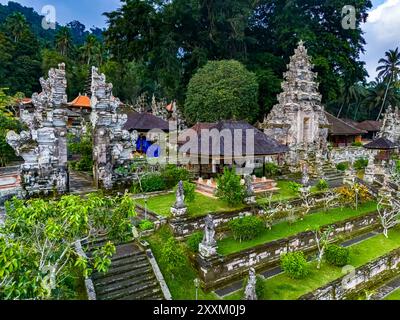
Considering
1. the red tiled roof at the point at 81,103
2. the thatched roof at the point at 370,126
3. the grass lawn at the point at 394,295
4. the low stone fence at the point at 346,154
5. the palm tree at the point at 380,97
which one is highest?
the palm tree at the point at 380,97

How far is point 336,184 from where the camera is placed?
782 inches

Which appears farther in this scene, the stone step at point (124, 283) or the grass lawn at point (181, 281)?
the grass lawn at point (181, 281)

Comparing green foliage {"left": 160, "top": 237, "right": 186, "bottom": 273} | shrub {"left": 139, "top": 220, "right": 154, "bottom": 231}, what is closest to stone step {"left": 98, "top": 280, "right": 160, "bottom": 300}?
green foliage {"left": 160, "top": 237, "right": 186, "bottom": 273}

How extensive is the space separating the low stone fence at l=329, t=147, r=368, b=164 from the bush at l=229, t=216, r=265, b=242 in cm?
1478

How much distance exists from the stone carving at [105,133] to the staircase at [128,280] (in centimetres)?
533

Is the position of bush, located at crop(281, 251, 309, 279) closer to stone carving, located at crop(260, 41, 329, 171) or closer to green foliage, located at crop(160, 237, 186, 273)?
green foliage, located at crop(160, 237, 186, 273)

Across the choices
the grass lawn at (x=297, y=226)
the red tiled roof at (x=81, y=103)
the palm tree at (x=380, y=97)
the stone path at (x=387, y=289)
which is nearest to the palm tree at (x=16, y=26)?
the red tiled roof at (x=81, y=103)

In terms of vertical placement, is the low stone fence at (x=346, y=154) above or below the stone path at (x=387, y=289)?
above

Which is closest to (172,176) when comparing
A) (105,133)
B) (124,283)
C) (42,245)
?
(105,133)

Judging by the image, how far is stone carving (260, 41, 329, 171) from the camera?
2295 centimetres

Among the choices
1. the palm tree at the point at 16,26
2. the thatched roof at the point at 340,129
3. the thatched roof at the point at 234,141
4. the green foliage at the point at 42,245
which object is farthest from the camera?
the palm tree at the point at 16,26

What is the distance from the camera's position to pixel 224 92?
24.5 m

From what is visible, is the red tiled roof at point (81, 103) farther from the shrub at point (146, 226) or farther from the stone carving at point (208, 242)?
the stone carving at point (208, 242)

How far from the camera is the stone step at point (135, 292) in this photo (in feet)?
27.0
